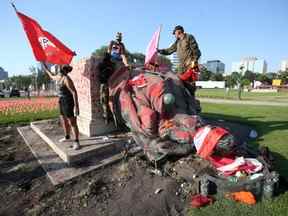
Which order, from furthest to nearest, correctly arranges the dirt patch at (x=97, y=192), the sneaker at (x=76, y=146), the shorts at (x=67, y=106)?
the shorts at (x=67, y=106) → the sneaker at (x=76, y=146) → the dirt patch at (x=97, y=192)

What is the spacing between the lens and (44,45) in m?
4.93

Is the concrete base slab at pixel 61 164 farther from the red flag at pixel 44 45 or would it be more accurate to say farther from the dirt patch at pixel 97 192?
the red flag at pixel 44 45

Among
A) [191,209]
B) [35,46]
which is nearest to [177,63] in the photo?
[35,46]

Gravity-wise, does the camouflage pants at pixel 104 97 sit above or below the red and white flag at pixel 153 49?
below

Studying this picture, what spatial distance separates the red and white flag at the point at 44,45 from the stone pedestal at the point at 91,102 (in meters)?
0.58

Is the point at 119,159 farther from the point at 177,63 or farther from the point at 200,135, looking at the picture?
the point at 177,63

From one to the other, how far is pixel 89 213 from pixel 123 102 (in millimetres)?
2470

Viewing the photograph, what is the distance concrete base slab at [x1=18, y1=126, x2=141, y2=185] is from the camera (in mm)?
3664

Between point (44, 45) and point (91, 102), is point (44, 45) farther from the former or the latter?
point (91, 102)

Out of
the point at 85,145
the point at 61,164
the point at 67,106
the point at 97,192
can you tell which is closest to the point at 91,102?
the point at 67,106

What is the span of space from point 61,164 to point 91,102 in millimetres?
1793

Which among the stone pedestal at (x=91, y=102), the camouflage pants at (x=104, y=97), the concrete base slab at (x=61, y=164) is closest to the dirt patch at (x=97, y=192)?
the concrete base slab at (x=61, y=164)

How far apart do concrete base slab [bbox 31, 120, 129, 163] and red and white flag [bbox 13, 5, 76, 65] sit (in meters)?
1.77

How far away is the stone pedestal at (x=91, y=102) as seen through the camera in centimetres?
531
